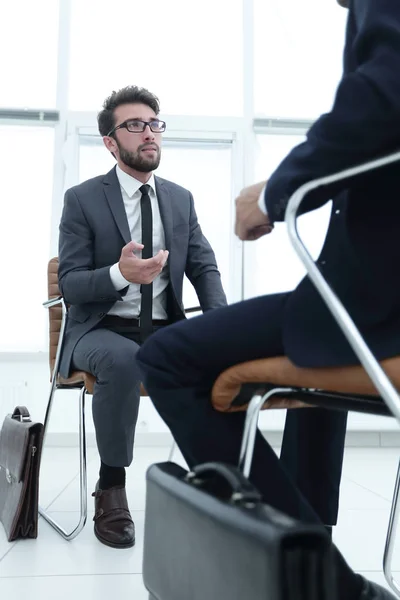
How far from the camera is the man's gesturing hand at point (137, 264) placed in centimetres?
192

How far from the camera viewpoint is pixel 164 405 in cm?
109

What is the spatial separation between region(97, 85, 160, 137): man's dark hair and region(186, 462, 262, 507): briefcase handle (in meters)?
1.80

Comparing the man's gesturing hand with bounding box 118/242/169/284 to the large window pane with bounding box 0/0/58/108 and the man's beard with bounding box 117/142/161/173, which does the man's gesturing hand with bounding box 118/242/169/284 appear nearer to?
the man's beard with bounding box 117/142/161/173

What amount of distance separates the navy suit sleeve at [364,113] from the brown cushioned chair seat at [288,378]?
0.24m

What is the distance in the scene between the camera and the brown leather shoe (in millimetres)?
1801

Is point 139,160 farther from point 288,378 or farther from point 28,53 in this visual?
point 28,53

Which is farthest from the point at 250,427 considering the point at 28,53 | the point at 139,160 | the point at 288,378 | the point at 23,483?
the point at 28,53

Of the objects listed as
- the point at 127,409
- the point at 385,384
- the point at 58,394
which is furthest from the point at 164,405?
the point at 58,394

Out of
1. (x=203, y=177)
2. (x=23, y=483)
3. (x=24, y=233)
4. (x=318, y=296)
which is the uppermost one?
(x=203, y=177)

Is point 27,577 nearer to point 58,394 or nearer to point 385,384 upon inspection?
point 385,384

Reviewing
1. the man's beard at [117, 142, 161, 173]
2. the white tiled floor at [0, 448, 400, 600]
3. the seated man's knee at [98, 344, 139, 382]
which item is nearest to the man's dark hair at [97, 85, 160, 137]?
the man's beard at [117, 142, 161, 173]

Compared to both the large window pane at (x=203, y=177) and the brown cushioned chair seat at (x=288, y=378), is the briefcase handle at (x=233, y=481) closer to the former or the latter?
the brown cushioned chair seat at (x=288, y=378)

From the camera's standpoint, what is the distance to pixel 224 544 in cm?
81

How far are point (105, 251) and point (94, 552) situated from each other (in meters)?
0.97
